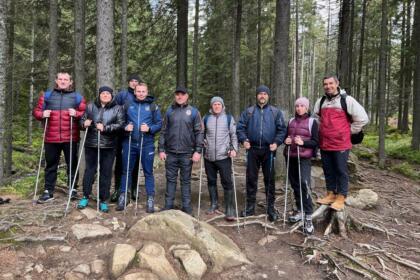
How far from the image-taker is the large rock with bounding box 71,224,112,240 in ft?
18.1

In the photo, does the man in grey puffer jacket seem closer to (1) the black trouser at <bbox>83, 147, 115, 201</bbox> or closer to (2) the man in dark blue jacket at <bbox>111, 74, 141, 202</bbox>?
(2) the man in dark blue jacket at <bbox>111, 74, 141, 202</bbox>

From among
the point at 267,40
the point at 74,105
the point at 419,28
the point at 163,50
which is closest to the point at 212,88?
the point at 267,40

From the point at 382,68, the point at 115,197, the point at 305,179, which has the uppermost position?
the point at 382,68

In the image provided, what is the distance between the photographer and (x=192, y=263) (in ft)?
16.6

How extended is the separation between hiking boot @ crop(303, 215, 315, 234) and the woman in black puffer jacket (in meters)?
3.55

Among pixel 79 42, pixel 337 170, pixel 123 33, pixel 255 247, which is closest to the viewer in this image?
pixel 255 247

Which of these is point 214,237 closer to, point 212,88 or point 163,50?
point 163,50

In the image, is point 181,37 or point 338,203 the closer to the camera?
point 338,203

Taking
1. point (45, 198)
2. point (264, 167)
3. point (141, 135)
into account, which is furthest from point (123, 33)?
point (264, 167)

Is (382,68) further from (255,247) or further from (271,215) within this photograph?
(255,247)

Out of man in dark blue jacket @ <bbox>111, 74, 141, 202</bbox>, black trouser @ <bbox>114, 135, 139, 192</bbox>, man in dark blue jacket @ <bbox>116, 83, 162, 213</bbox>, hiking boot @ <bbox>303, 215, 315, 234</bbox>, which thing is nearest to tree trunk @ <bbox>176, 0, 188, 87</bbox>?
man in dark blue jacket @ <bbox>111, 74, 141, 202</bbox>

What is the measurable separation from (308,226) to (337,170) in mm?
1107

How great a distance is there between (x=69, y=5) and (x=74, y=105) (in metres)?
9.87

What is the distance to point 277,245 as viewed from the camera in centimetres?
610
